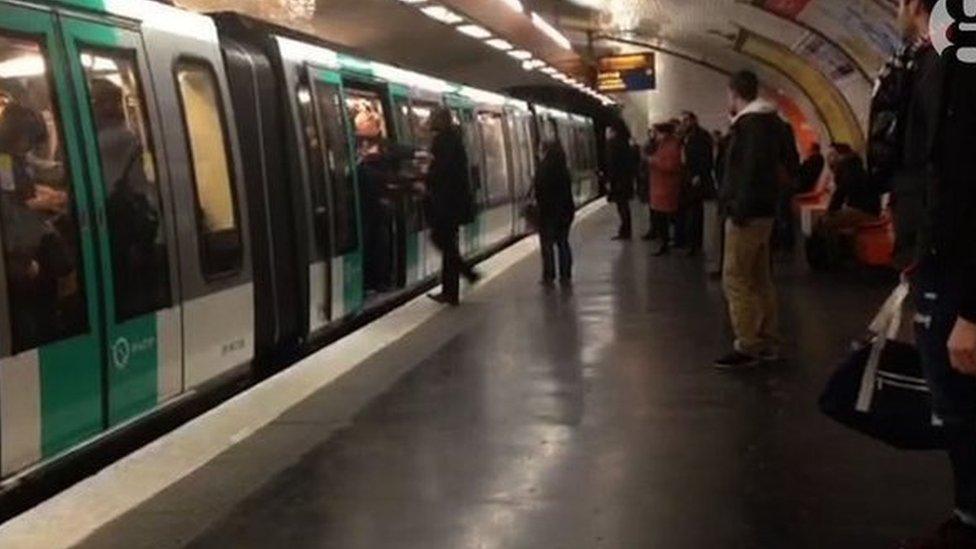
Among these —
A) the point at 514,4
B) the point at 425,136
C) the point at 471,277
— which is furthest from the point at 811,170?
the point at 425,136

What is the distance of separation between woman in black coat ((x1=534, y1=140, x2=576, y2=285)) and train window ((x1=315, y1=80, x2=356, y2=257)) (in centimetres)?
392

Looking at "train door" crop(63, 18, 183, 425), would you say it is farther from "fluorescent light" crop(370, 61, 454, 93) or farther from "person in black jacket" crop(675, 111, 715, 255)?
"person in black jacket" crop(675, 111, 715, 255)

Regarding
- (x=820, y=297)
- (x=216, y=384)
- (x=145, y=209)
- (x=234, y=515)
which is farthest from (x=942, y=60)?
(x=820, y=297)

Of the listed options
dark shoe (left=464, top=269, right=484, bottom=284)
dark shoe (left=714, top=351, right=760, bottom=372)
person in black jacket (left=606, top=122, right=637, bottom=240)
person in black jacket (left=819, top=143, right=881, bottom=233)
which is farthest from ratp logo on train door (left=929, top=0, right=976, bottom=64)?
person in black jacket (left=606, top=122, right=637, bottom=240)

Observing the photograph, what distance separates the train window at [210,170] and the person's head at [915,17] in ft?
12.6

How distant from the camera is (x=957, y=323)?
3533 millimetres

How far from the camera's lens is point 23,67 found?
4918 mm

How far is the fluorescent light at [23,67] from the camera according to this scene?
4797 millimetres

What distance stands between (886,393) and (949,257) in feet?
2.49

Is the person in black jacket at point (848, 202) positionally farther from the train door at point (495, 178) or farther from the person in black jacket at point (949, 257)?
the person in black jacket at point (949, 257)

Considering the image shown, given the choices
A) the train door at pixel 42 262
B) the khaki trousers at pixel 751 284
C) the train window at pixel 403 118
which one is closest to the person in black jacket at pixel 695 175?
the train window at pixel 403 118

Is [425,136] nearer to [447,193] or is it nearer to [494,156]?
[447,193]

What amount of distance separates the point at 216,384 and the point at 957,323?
4468mm

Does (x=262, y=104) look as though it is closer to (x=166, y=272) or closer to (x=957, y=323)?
(x=166, y=272)
